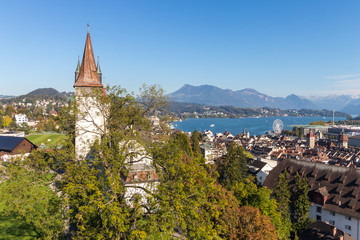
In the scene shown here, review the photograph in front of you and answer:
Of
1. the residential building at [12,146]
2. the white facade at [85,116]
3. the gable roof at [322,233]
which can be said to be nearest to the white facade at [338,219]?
→ the gable roof at [322,233]

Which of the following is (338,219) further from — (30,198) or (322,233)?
(30,198)

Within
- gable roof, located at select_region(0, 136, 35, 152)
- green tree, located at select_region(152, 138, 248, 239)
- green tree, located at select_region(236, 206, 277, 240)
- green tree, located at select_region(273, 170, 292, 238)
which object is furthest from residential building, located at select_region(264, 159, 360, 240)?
gable roof, located at select_region(0, 136, 35, 152)

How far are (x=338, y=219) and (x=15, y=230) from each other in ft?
95.8

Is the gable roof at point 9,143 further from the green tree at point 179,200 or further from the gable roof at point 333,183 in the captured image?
the green tree at point 179,200

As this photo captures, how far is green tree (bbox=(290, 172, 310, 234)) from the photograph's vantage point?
91.0 feet

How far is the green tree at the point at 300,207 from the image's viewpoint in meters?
27.7

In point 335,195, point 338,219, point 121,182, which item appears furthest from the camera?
point 335,195

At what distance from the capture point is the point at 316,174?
3378cm

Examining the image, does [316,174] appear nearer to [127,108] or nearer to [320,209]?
[320,209]

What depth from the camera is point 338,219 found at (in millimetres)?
28484

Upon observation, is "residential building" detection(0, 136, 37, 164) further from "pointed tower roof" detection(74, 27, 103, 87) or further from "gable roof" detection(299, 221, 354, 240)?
"gable roof" detection(299, 221, 354, 240)

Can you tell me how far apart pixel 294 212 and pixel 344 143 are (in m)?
91.9

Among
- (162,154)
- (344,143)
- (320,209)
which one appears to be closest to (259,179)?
(320,209)

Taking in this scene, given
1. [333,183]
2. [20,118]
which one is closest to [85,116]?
[333,183]
